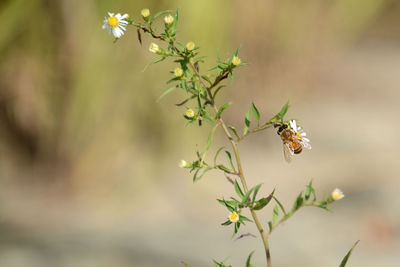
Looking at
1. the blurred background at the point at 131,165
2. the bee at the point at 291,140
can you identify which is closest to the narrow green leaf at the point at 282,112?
the bee at the point at 291,140

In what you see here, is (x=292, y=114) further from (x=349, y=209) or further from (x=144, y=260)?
(x=144, y=260)

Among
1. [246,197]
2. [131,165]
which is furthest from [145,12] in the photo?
[131,165]

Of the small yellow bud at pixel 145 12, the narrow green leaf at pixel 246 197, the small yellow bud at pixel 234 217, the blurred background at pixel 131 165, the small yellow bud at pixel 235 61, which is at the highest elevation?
the blurred background at pixel 131 165

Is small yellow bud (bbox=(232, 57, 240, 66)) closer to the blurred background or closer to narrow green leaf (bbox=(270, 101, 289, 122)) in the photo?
narrow green leaf (bbox=(270, 101, 289, 122))

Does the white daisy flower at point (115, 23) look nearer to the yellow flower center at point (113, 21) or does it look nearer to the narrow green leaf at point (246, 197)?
the yellow flower center at point (113, 21)

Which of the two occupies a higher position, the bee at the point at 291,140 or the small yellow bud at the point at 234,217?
the bee at the point at 291,140

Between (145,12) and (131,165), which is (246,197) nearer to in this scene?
(145,12)

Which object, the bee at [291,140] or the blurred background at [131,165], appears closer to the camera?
the bee at [291,140]

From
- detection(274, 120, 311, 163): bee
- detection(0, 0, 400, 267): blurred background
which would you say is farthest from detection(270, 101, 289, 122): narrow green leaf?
detection(0, 0, 400, 267): blurred background
